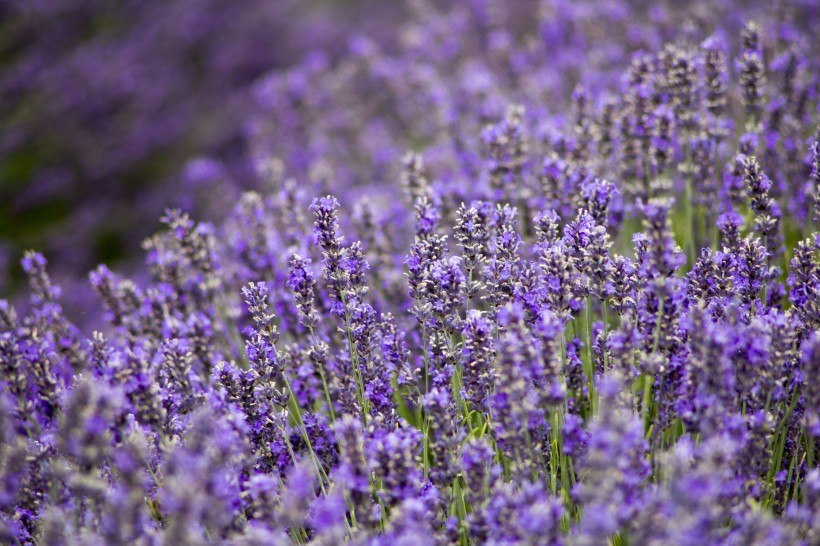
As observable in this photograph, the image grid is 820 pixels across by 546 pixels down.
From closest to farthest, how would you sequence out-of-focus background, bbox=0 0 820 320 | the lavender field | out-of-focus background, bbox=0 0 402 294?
the lavender field
out-of-focus background, bbox=0 0 820 320
out-of-focus background, bbox=0 0 402 294

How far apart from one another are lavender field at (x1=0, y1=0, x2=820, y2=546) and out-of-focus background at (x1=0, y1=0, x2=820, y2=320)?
1.9 inches

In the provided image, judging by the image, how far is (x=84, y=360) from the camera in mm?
3082

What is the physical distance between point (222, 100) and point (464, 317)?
650 centimetres

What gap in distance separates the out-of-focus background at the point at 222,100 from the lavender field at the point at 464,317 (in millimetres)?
47

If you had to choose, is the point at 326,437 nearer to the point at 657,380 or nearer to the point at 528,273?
the point at 528,273

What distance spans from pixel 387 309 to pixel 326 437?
3.25ft

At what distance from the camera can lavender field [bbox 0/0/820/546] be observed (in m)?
1.79

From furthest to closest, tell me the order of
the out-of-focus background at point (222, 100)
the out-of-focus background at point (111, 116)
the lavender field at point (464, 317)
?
the out-of-focus background at point (111, 116)
the out-of-focus background at point (222, 100)
the lavender field at point (464, 317)

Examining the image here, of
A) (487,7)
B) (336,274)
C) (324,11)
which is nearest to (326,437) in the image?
(336,274)

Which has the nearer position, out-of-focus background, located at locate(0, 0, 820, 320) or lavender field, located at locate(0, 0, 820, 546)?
lavender field, located at locate(0, 0, 820, 546)

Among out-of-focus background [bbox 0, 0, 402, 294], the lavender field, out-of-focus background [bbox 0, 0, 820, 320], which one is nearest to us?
the lavender field

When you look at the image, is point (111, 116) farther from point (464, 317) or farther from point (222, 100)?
point (464, 317)

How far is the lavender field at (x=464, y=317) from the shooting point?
179 cm

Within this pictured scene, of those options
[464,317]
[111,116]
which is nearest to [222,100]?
[111,116]
